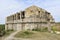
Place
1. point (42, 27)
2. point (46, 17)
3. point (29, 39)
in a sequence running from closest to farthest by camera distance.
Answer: point (29, 39) < point (42, 27) < point (46, 17)

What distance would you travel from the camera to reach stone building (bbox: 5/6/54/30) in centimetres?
3241

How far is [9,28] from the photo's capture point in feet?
115

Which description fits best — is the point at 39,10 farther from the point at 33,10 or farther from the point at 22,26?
the point at 22,26

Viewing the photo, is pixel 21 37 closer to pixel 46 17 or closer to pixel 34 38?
pixel 34 38

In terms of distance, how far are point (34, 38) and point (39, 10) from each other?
13977 mm

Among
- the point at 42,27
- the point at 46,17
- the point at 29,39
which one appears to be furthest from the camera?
the point at 46,17

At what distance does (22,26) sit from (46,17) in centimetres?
505

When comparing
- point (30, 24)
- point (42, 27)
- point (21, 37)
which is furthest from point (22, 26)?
point (21, 37)

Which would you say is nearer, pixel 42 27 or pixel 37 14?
pixel 42 27

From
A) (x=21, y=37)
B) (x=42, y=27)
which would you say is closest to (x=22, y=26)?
(x=42, y=27)

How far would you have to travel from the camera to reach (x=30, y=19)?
32.7 m

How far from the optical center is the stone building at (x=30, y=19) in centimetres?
3241

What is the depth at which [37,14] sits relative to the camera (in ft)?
114

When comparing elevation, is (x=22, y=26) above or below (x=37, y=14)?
below
